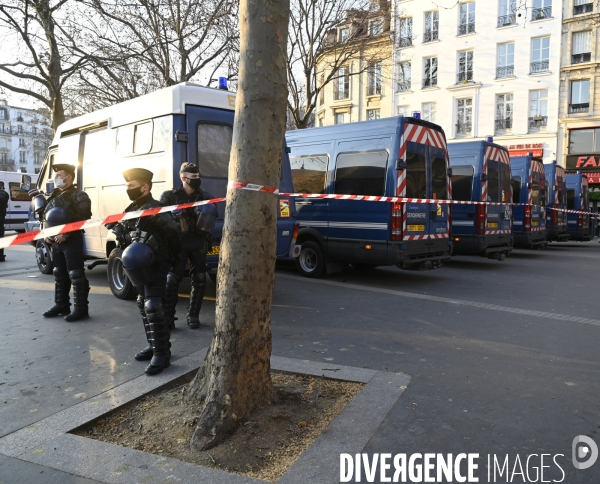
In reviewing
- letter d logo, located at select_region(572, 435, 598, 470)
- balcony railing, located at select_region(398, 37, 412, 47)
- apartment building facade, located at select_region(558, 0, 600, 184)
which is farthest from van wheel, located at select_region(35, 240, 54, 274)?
balcony railing, located at select_region(398, 37, 412, 47)

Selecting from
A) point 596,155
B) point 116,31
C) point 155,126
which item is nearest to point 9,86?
point 116,31

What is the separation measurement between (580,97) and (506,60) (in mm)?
4532

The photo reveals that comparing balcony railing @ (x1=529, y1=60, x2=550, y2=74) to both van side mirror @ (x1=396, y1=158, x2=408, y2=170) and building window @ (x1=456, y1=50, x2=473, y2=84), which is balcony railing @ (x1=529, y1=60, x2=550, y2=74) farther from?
van side mirror @ (x1=396, y1=158, x2=408, y2=170)

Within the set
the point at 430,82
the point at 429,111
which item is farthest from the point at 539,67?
the point at 429,111

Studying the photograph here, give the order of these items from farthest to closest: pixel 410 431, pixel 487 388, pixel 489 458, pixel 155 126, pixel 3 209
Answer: pixel 3 209 → pixel 155 126 → pixel 487 388 → pixel 410 431 → pixel 489 458

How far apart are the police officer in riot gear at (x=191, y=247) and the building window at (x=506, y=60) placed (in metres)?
28.7

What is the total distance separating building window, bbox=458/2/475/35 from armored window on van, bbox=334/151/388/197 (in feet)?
83.8

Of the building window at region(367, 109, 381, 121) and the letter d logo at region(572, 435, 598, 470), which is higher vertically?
the building window at region(367, 109, 381, 121)

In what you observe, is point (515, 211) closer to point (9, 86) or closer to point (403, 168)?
point (403, 168)

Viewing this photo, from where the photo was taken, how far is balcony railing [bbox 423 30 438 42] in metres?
32.1

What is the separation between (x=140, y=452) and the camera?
2.93 m

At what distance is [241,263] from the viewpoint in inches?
129

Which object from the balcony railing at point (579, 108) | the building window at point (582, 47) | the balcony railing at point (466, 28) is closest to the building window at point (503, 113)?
the balcony railing at point (579, 108)

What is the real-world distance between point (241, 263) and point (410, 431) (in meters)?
1.46
